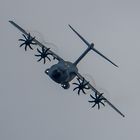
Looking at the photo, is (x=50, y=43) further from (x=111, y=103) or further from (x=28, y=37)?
(x=111, y=103)

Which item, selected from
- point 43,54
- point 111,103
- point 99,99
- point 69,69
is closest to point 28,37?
point 43,54

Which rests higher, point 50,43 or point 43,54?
point 50,43

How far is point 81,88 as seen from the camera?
16203 millimetres

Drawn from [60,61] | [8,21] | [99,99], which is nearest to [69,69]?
[60,61]

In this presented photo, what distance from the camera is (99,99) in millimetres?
16656

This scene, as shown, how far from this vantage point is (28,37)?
16453 mm

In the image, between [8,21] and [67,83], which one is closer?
[67,83]

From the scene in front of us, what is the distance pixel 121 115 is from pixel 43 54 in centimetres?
485

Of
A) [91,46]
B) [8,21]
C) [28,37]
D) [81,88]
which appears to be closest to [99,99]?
[81,88]

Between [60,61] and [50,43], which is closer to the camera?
[60,61]

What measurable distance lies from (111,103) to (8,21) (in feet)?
19.6

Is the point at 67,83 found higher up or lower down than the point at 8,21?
lower down

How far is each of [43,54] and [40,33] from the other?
2917 mm

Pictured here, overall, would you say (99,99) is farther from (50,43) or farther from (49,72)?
(50,43)
